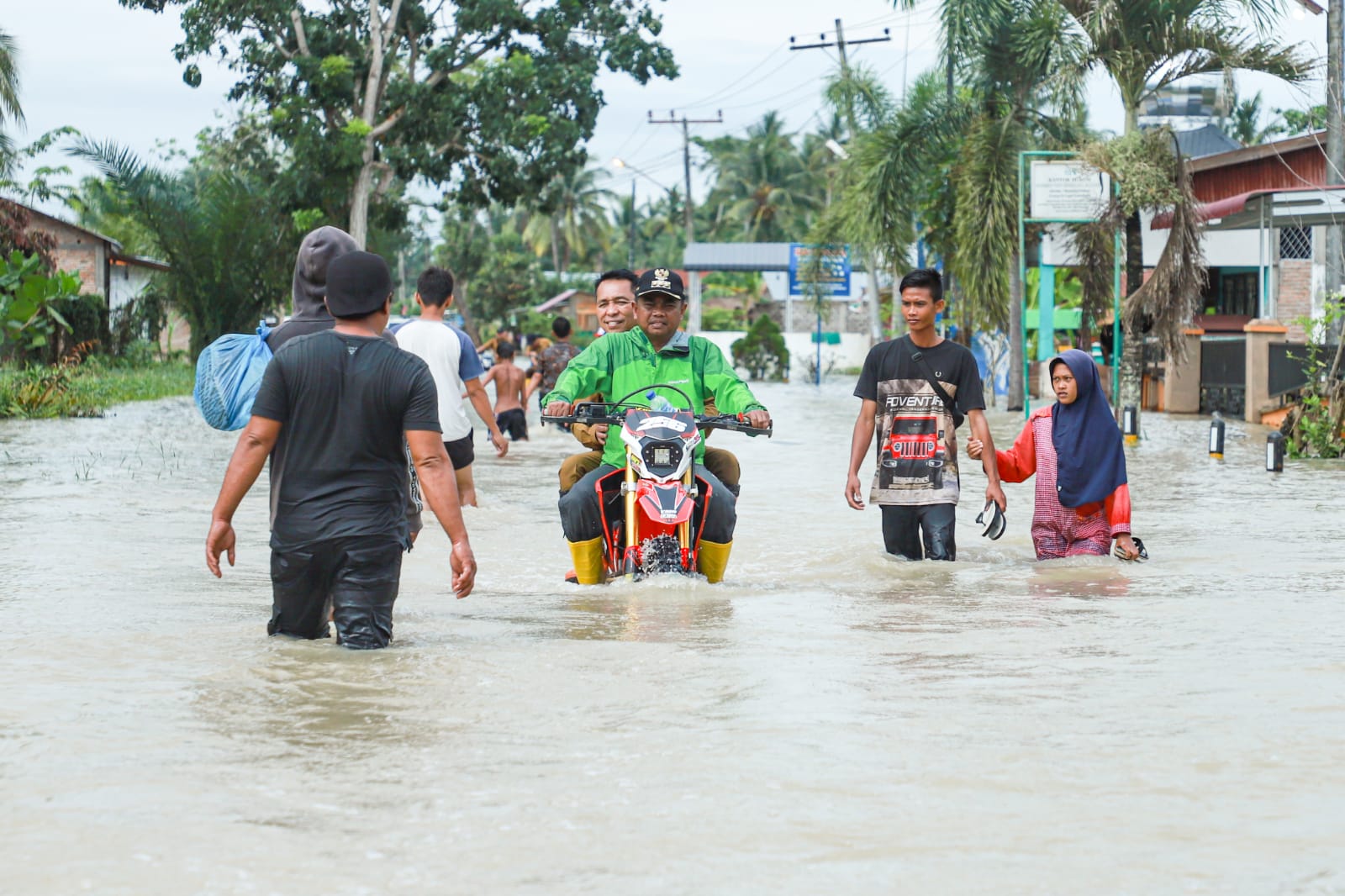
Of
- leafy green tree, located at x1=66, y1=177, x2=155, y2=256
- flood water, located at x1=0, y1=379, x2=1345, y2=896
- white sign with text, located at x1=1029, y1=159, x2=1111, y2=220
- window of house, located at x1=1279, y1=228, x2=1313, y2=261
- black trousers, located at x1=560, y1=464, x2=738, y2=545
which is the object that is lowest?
flood water, located at x1=0, y1=379, x2=1345, y2=896

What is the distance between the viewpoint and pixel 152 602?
25.9 feet

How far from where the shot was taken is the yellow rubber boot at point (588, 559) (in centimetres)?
791

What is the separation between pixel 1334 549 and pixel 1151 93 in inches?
596

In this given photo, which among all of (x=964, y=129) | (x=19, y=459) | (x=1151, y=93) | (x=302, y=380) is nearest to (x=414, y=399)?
(x=302, y=380)

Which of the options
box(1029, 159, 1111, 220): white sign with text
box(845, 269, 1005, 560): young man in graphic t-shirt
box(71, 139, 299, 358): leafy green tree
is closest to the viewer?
box(845, 269, 1005, 560): young man in graphic t-shirt

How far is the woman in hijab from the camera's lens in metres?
8.82

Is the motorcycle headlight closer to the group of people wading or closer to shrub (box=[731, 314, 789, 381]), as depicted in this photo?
the group of people wading

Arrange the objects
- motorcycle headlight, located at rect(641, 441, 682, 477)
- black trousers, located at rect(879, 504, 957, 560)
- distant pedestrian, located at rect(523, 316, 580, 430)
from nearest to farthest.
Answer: motorcycle headlight, located at rect(641, 441, 682, 477)
black trousers, located at rect(879, 504, 957, 560)
distant pedestrian, located at rect(523, 316, 580, 430)

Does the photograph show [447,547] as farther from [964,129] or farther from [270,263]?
[270,263]

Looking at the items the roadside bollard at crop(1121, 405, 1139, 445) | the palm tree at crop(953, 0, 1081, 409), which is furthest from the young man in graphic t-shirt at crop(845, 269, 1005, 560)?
the palm tree at crop(953, 0, 1081, 409)

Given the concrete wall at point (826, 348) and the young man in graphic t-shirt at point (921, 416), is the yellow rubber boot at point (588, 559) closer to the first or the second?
the young man in graphic t-shirt at point (921, 416)

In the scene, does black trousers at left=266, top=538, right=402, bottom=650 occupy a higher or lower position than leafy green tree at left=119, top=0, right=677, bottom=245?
lower

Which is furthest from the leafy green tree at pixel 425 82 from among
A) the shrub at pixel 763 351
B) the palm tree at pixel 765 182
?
the palm tree at pixel 765 182

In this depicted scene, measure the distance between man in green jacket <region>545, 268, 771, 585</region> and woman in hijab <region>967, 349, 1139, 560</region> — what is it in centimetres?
155
